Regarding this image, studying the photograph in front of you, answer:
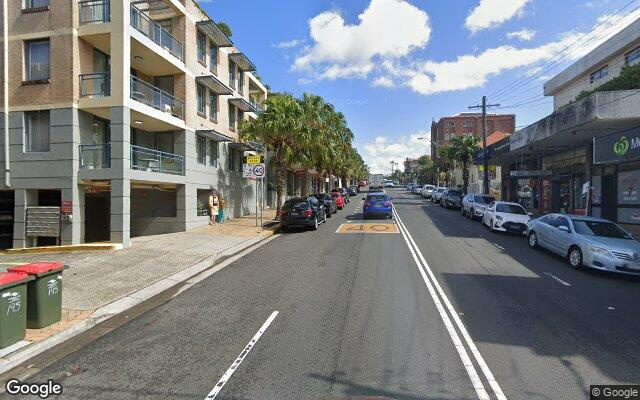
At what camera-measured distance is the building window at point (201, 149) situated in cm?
1992

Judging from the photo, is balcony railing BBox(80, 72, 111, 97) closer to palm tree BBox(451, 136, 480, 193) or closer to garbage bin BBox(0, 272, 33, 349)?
garbage bin BBox(0, 272, 33, 349)

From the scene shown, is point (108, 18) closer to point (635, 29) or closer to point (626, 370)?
point (626, 370)

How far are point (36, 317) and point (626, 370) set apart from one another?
25.9 ft

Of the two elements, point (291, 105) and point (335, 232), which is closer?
point (335, 232)

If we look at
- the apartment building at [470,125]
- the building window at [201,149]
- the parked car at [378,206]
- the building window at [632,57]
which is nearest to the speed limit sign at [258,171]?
the building window at [201,149]

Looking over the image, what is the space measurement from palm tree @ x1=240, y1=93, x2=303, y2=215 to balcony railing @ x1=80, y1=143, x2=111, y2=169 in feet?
27.6

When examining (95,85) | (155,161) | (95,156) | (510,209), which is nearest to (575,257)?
(510,209)

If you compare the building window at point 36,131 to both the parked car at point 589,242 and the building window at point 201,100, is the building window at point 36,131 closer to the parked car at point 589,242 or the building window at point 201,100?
the building window at point 201,100

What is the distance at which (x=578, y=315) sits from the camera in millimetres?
A: 6332

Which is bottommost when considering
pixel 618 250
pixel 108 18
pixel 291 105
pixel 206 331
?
pixel 206 331

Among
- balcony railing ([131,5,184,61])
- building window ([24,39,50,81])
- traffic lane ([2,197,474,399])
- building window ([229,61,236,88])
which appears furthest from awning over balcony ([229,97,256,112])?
traffic lane ([2,197,474,399])

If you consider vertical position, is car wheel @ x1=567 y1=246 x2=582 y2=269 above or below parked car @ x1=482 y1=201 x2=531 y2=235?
below

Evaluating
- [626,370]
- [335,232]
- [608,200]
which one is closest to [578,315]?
[626,370]

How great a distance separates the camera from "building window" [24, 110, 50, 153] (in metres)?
14.4
